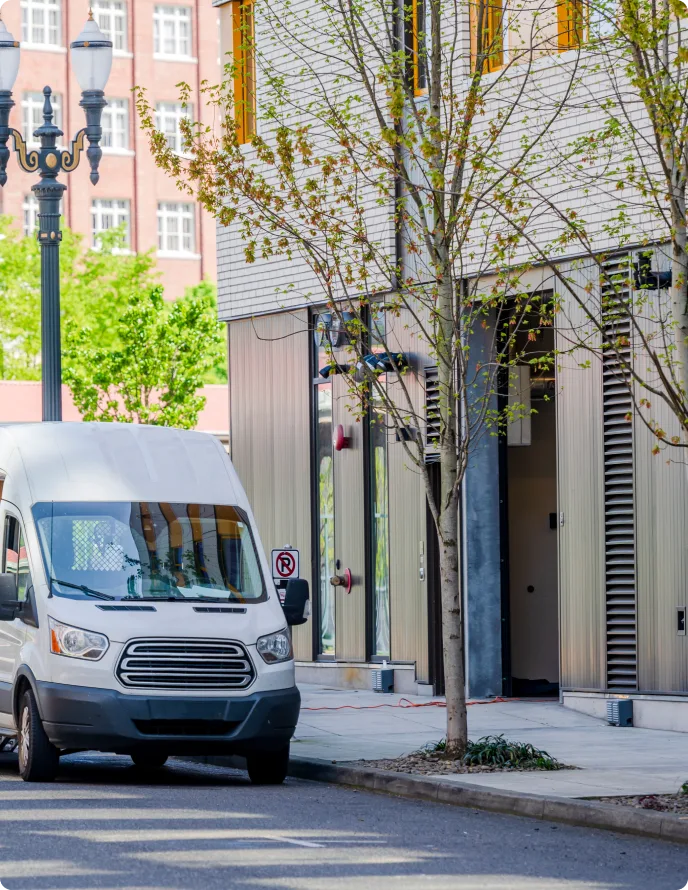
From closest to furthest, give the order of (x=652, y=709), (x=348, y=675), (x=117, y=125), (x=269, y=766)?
(x=269, y=766) < (x=652, y=709) < (x=348, y=675) < (x=117, y=125)

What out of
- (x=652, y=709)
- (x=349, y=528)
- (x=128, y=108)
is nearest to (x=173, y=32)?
(x=128, y=108)

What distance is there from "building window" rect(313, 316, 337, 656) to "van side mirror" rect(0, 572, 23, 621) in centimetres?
866

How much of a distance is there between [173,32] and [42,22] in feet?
17.3

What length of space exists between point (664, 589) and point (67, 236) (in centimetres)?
4129

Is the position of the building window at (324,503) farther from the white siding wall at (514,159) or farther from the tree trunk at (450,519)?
the tree trunk at (450,519)

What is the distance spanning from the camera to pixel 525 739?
15.7 m

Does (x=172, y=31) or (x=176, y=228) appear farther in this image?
(x=176, y=228)

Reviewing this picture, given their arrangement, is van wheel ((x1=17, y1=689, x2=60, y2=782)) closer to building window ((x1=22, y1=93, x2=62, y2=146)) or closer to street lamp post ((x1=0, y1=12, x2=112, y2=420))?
street lamp post ((x1=0, y1=12, x2=112, y2=420))

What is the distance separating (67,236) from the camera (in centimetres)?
5628

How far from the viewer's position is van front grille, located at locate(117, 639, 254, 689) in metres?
13.4

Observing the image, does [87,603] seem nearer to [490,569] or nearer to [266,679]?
[266,679]

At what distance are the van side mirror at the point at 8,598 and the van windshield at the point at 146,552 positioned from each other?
0.90 feet

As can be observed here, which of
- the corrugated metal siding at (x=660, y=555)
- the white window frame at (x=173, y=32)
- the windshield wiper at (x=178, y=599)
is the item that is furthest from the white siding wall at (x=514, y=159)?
the white window frame at (x=173, y=32)

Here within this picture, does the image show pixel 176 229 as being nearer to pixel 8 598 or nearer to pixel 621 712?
pixel 621 712
